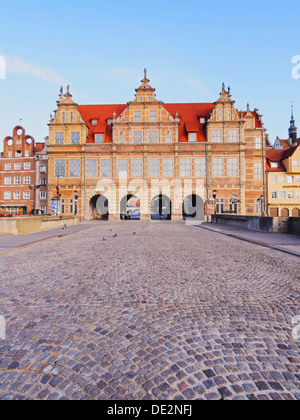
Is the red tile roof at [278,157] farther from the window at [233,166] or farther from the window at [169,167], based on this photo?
the window at [169,167]

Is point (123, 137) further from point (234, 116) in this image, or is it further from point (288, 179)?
point (288, 179)

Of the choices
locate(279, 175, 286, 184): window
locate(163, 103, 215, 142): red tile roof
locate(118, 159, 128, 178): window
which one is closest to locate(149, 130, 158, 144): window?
locate(163, 103, 215, 142): red tile roof

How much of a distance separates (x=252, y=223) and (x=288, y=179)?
25.3 m

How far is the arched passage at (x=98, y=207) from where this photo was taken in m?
38.6

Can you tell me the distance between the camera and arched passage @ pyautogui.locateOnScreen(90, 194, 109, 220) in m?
38.6

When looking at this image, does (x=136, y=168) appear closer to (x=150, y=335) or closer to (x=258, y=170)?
(x=258, y=170)

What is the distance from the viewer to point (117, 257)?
7.40 metres

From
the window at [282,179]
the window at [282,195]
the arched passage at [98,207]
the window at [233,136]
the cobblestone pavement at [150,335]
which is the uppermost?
→ the window at [233,136]

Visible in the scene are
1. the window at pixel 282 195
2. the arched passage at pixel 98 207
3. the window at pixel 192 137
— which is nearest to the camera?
the window at pixel 192 137

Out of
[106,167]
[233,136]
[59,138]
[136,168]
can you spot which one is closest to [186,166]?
[136,168]

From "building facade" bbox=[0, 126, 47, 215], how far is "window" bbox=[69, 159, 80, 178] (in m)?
8.57

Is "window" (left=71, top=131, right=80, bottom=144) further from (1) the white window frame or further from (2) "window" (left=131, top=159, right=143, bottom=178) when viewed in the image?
(1) the white window frame

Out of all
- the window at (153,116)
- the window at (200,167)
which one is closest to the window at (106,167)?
the window at (153,116)
